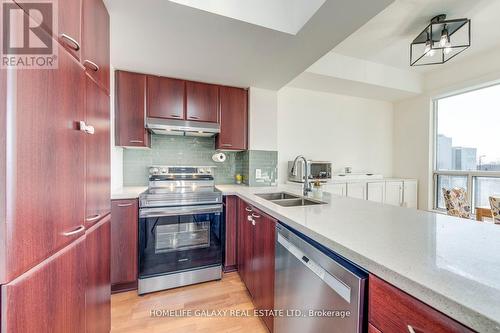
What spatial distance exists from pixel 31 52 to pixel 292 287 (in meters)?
1.42

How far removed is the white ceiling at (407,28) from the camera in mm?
2020

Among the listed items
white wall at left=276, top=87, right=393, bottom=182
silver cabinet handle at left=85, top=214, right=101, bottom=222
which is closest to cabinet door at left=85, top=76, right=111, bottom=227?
silver cabinet handle at left=85, top=214, right=101, bottom=222

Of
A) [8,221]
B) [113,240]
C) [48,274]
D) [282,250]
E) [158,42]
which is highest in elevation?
[158,42]

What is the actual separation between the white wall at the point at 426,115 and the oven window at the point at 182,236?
3.87m

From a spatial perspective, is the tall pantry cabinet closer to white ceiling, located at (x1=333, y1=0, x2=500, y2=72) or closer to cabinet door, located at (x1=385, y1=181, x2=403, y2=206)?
white ceiling, located at (x1=333, y1=0, x2=500, y2=72)

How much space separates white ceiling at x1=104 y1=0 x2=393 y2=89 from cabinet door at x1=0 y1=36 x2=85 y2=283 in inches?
29.4

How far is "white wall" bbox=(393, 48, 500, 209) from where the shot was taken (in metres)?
2.92

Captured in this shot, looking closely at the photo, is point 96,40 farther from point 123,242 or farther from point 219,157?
point 219,157

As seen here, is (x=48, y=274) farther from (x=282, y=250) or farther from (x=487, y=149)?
(x=487, y=149)

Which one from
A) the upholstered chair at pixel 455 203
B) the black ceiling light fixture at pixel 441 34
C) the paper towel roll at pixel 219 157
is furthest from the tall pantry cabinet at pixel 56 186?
the upholstered chair at pixel 455 203

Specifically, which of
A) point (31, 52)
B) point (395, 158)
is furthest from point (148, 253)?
point (395, 158)

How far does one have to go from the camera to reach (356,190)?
10.4ft

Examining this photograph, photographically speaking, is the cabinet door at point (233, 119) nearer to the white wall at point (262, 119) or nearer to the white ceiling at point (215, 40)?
the white wall at point (262, 119)

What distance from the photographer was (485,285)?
0.48 m
